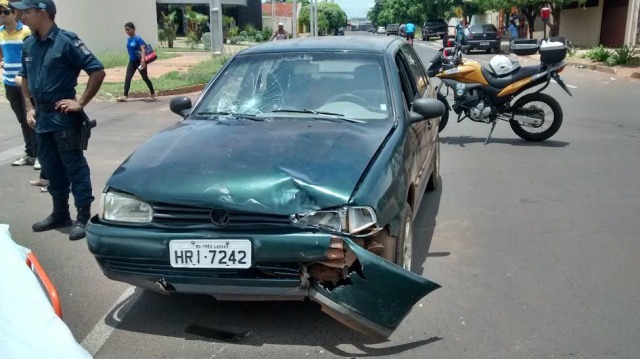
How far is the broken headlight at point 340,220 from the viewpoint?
328cm

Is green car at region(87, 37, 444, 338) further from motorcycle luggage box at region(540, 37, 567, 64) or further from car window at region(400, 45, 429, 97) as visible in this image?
motorcycle luggage box at region(540, 37, 567, 64)

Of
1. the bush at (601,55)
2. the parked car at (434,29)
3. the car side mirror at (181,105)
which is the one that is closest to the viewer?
the car side mirror at (181,105)

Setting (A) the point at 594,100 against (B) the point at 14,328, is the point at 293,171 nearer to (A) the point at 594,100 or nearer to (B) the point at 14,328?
(B) the point at 14,328

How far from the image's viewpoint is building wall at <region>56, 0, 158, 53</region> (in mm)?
25016

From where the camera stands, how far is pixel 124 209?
3.57 metres

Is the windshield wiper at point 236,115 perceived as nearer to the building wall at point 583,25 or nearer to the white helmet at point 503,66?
the white helmet at point 503,66

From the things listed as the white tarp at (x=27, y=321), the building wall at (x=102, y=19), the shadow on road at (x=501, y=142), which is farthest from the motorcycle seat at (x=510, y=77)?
the building wall at (x=102, y=19)

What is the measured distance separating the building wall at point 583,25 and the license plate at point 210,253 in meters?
35.7

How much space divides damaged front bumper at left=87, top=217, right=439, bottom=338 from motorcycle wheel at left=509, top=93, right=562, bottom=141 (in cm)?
661

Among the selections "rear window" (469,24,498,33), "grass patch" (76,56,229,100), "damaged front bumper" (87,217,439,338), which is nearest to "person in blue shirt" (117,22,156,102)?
"grass patch" (76,56,229,100)

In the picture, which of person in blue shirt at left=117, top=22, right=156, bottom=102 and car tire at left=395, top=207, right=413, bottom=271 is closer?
car tire at left=395, top=207, right=413, bottom=271

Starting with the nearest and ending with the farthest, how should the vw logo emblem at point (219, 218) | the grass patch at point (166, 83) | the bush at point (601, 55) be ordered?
the vw logo emblem at point (219, 218) → the grass patch at point (166, 83) → the bush at point (601, 55)

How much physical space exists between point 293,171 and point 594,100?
486 inches

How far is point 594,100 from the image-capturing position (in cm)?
1402
